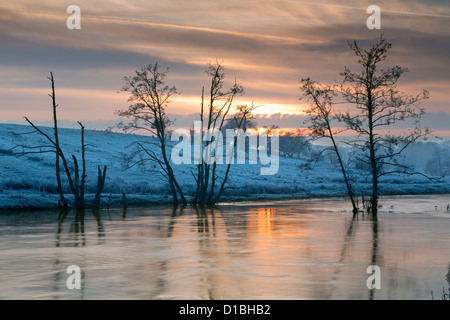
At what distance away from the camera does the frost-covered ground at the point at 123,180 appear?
52.5 metres

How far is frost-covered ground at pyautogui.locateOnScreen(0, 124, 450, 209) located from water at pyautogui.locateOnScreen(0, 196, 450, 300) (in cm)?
872

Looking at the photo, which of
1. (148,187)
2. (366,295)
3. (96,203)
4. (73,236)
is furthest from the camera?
(148,187)

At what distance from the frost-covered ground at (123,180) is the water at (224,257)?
8716 millimetres

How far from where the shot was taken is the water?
14836mm

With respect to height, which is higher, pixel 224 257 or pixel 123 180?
pixel 123 180

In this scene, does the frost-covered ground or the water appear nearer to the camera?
the water

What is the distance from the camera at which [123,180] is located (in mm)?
64562

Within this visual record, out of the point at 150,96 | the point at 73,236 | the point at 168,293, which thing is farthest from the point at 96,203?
the point at 168,293

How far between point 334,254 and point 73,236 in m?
12.4

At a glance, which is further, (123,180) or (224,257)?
(123,180)

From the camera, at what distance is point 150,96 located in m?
51.7

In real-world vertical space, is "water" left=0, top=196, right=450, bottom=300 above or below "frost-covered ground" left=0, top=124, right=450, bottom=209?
below

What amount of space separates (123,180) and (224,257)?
148 ft
